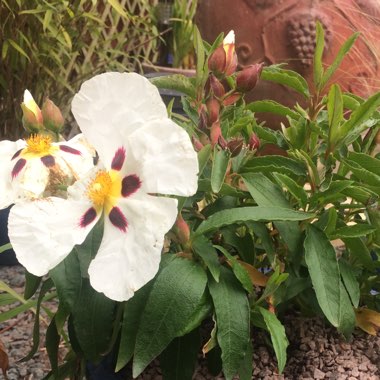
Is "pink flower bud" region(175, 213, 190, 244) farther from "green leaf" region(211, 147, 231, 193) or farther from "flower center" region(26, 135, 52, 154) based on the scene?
"flower center" region(26, 135, 52, 154)

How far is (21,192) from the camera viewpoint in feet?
1.93

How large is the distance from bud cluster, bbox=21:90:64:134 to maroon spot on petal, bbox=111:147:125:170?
0.44 ft

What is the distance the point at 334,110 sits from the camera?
26.4 inches

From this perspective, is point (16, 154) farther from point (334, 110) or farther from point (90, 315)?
point (334, 110)

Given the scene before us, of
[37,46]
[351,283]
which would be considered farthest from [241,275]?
[37,46]

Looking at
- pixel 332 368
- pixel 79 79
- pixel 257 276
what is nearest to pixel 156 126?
pixel 257 276

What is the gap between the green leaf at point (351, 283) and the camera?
0.69 metres

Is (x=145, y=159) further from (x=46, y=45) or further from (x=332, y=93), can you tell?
(x=46, y=45)

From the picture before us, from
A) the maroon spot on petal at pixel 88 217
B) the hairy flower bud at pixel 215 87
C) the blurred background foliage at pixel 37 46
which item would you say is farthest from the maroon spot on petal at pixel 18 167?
the blurred background foliage at pixel 37 46

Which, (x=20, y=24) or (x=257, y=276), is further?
(x=20, y=24)

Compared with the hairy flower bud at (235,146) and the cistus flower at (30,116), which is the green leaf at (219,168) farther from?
the cistus flower at (30,116)

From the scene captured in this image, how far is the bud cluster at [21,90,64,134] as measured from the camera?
0.66m

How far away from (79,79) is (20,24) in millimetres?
416

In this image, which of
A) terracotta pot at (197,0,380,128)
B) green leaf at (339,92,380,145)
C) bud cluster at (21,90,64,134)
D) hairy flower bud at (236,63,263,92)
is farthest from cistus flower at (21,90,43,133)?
terracotta pot at (197,0,380,128)
